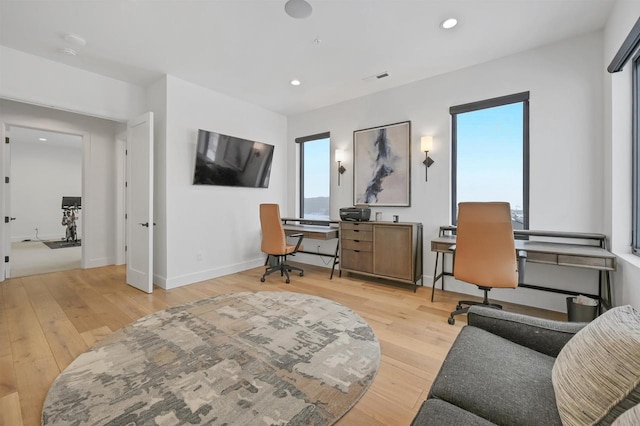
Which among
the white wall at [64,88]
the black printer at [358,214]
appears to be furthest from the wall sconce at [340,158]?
the white wall at [64,88]

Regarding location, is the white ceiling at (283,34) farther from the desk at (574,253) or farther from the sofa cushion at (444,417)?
the sofa cushion at (444,417)

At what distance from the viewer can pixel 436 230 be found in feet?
12.0

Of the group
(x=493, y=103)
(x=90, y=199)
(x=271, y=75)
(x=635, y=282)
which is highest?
(x=271, y=75)

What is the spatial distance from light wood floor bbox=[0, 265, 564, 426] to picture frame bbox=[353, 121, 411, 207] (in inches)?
50.9

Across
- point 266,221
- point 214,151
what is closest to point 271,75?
point 214,151

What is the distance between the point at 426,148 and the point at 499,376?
9.92ft

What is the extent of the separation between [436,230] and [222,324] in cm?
284

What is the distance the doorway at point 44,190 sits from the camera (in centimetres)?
701

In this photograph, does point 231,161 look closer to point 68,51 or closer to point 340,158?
point 340,158

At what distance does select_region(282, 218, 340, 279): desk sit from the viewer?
415 centimetres

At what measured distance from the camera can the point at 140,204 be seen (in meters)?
3.62

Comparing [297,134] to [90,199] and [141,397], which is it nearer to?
[90,199]

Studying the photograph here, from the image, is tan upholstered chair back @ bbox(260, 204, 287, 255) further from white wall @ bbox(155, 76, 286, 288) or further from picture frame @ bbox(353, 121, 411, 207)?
picture frame @ bbox(353, 121, 411, 207)

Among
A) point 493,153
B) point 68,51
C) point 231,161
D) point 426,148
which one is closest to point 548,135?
point 493,153
